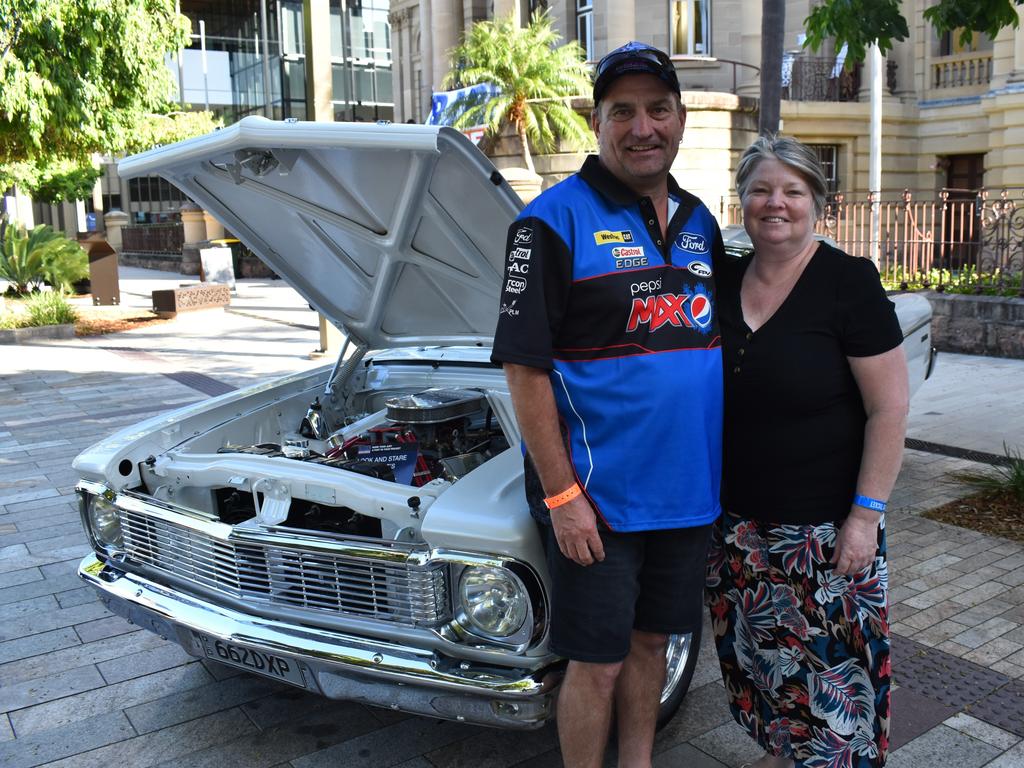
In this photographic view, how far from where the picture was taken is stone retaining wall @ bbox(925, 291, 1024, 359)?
10.8 m

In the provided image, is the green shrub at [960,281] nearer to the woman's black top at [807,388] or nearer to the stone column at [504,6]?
the woman's black top at [807,388]

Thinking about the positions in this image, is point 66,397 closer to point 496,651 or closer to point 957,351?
point 496,651

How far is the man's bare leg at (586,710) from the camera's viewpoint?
8.62 feet

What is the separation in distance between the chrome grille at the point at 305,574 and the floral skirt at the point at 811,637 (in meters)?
0.92

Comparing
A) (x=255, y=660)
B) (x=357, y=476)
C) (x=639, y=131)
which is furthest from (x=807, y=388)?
(x=255, y=660)

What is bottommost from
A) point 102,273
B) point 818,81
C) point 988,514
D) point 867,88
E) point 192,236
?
point 988,514

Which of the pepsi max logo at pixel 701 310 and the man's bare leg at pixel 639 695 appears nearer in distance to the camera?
the pepsi max logo at pixel 701 310

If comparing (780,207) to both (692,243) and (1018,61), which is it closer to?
(692,243)

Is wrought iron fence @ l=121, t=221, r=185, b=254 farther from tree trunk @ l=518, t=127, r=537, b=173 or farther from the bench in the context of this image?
tree trunk @ l=518, t=127, r=537, b=173

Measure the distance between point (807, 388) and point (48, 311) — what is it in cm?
1566

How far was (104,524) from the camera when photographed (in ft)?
12.2

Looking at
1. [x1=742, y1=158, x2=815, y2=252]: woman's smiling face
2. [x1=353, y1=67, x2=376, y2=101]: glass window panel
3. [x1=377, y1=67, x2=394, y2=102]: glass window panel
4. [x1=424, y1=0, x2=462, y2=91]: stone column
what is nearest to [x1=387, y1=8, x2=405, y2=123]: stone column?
[x1=353, y1=67, x2=376, y2=101]: glass window panel

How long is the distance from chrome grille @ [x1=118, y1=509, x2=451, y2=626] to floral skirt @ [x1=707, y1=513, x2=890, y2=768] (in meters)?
0.92

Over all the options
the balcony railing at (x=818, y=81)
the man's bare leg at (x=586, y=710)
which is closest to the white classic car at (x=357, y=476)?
the man's bare leg at (x=586, y=710)
